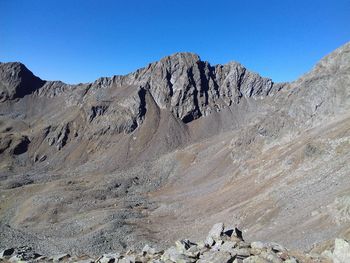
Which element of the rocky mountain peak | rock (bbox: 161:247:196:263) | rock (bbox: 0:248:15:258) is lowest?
rock (bbox: 0:248:15:258)

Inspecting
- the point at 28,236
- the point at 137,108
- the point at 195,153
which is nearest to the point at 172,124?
the point at 137,108

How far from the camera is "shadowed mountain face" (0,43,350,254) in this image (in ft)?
169

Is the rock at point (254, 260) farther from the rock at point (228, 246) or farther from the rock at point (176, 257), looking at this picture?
the rock at point (176, 257)

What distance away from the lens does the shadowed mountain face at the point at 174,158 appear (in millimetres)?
51594

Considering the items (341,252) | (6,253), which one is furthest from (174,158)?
(341,252)

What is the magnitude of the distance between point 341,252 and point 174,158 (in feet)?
278

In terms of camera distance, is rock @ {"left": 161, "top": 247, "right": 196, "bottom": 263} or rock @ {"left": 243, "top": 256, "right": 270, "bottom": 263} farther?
rock @ {"left": 161, "top": 247, "right": 196, "bottom": 263}

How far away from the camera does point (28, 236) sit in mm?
61969

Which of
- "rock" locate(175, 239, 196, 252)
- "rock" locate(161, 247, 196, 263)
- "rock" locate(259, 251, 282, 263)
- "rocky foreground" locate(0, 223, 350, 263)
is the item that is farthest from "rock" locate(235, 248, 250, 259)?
"rock" locate(175, 239, 196, 252)

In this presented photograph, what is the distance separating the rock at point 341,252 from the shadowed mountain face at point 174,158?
1395 centimetres

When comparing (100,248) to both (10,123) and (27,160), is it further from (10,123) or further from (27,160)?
(10,123)

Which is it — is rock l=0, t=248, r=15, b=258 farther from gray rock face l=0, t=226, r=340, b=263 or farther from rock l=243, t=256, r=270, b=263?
rock l=243, t=256, r=270, b=263

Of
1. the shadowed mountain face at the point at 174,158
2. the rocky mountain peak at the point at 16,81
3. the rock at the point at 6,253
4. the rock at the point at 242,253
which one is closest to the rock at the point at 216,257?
the rock at the point at 242,253

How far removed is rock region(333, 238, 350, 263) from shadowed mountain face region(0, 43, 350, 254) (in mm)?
13945
